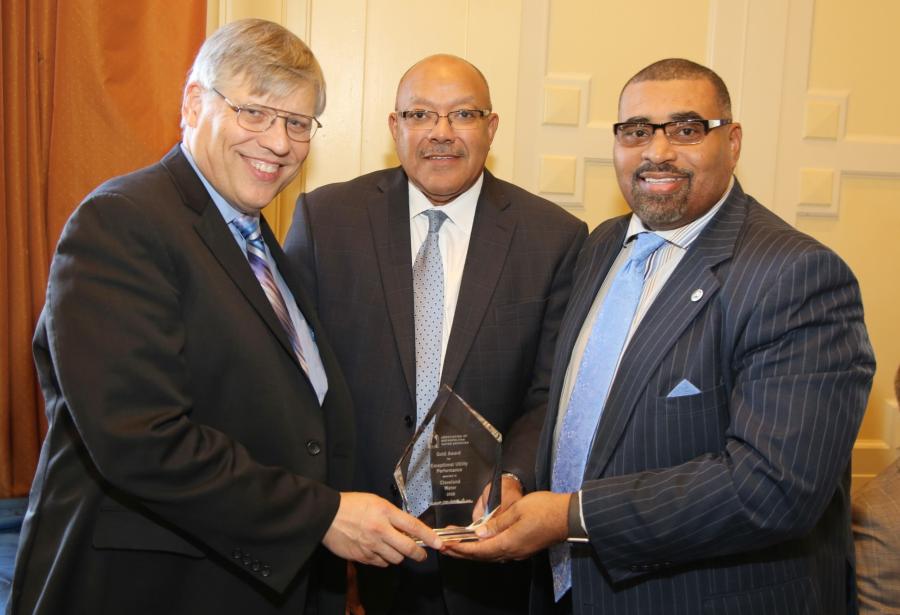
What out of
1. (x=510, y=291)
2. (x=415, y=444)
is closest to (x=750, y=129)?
(x=510, y=291)

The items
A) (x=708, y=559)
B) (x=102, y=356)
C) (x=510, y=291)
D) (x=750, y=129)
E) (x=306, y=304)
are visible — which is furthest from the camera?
(x=750, y=129)

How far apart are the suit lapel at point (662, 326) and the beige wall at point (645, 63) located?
1657 millimetres

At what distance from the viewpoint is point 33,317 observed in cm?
274

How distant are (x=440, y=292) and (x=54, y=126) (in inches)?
53.7

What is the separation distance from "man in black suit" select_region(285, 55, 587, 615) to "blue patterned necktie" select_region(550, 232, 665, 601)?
0.18 metres

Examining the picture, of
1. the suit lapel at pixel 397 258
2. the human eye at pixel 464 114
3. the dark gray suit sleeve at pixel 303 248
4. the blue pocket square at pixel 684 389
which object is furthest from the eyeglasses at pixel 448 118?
the blue pocket square at pixel 684 389

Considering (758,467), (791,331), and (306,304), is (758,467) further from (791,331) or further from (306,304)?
(306,304)

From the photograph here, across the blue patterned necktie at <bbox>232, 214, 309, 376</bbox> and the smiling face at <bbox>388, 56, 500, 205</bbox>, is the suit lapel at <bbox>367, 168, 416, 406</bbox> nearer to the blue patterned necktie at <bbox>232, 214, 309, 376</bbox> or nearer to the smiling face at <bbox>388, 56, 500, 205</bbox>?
the smiling face at <bbox>388, 56, 500, 205</bbox>

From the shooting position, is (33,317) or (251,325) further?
(33,317)

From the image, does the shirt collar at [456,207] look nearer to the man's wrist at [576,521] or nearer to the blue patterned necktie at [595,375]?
the blue patterned necktie at [595,375]

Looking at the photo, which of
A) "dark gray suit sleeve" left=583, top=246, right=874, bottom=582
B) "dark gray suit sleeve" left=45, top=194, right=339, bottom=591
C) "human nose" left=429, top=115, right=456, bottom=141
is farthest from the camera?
"human nose" left=429, top=115, right=456, bottom=141

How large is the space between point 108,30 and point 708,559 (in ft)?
7.78

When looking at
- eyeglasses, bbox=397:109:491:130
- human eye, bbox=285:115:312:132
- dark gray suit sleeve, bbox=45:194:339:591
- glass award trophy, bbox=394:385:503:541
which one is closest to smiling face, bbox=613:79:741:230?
eyeglasses, bbox=397:109:491:130

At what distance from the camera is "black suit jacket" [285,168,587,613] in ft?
7.50
